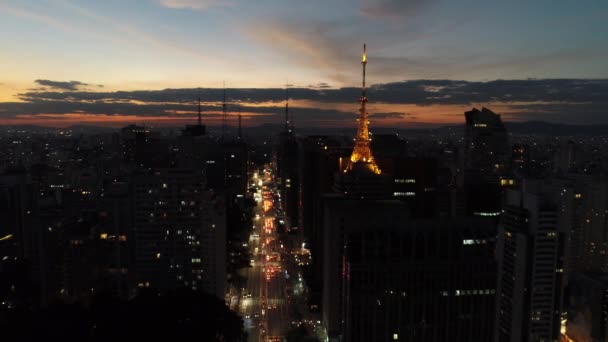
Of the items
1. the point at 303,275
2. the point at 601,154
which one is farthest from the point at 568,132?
the point at 303,275

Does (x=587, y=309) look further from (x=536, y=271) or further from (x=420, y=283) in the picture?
(x=420, y=283)

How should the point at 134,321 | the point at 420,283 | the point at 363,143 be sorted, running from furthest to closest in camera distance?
the point at 363,143, the point at 134,321, the point at 420,283

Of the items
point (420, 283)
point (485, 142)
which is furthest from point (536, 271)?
point (485, 142)

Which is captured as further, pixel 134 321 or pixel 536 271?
pixel 536 271

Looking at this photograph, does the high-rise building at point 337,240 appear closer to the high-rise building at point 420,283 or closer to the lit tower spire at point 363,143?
the high-rise building at point 420,283

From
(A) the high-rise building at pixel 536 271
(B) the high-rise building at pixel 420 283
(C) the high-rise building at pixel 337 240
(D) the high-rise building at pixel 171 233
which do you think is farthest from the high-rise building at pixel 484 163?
(B) the high-rise building at pixel 420 283
